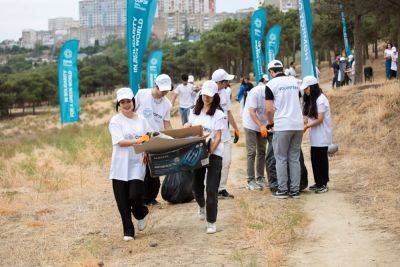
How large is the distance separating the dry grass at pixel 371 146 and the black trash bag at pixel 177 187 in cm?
242

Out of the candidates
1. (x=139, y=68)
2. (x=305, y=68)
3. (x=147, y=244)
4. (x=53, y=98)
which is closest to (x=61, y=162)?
(x=139, y=68)

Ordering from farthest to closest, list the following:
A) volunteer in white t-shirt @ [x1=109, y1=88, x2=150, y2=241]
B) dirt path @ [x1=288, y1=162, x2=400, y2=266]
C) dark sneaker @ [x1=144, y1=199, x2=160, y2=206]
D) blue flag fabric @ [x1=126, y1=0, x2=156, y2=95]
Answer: blue flag fabric @ [x1=126, y1=0, x2=156, y2=95] → dark sneaker @ [x1=144, y1=199, x2=160, y2=206] → volunteer in white t-shirt @ [x1=109, y1=88, x2=150, y2=241] → dirt path @ [x1=288, y1=162, x2=400, y2=266]

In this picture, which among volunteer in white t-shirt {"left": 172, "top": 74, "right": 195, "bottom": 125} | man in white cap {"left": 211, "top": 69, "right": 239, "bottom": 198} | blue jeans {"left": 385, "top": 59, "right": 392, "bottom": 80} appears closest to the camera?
man in white cap {"left": 211, "top": 69, "right": 239, "bottom": 198}

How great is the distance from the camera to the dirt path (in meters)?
6.27

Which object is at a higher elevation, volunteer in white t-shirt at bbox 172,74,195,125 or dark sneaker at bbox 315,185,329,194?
volunteer in white t-shirt at bbox 172,74,195,125

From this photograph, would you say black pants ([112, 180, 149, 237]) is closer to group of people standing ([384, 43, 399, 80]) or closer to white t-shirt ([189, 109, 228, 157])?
white t-shirt ([189, 109, 228, 157])

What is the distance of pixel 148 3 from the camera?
12.2 metres

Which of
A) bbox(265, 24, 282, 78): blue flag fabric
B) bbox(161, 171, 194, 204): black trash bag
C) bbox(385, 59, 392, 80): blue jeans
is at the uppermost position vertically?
bbox(265, 24, 282, 78): blue flag fabric

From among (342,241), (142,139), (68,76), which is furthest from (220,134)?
(68,76)

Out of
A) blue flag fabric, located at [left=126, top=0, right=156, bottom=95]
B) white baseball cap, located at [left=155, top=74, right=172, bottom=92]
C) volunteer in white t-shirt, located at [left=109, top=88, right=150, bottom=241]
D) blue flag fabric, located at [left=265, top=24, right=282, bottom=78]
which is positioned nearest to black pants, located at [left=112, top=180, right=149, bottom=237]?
volunteer in white t-shirt, located at [left=109, top=88, right=150, bottom=241]

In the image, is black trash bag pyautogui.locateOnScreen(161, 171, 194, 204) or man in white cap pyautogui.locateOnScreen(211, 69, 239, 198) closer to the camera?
man in white cap pyautogui.locateOnScreen(211, 69, 239, 198)

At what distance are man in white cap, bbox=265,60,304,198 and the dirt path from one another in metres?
0.68

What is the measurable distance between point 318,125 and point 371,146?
466cm

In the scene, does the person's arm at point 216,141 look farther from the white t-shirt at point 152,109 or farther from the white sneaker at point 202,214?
the white t-shirt at point 152,109
